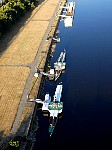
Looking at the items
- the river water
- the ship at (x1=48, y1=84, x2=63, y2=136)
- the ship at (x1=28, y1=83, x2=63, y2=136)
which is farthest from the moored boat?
the ship at (x1=48, y1=84, x2=63, y2=136)

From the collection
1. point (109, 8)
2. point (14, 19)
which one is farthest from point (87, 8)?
point (14, 19)

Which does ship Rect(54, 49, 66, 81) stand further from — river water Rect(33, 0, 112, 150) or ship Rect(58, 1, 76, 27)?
ship Rect(58, 1, 76, 27)

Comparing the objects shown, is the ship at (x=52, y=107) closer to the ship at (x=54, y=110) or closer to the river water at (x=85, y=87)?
the ship at (x=54, y=110)

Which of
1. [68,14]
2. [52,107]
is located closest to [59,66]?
[52,107]

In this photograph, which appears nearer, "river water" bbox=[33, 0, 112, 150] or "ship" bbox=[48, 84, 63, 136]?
"river water" bbox=[33, 0, 112, 150]

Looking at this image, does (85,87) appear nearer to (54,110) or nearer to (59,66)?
(59,66)

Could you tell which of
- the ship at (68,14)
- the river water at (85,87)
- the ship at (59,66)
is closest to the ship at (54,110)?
the river water at (85,87)
